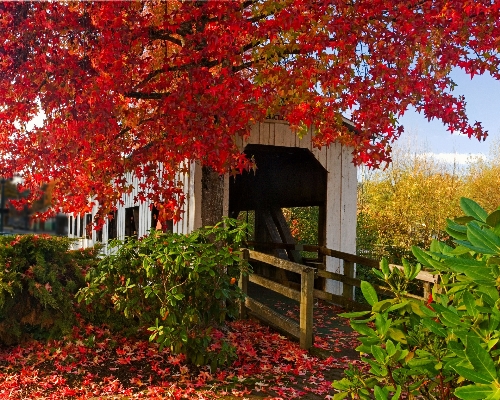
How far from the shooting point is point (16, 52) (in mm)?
7965

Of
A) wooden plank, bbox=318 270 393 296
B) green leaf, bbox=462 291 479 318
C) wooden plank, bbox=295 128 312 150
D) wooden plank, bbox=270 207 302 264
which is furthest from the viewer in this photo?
wooden plank, bbox=270 207 302 264

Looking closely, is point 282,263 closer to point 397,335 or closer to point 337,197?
point 337,197

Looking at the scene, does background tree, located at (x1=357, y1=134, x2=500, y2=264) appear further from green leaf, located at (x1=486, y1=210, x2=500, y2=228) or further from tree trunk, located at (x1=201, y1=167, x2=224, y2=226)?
green leaf, located at (x1=486, y1=210, x2=500, y2=228)

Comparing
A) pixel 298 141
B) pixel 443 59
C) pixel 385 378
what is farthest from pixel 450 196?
pixel 385 378

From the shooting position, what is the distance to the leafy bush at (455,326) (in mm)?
1847

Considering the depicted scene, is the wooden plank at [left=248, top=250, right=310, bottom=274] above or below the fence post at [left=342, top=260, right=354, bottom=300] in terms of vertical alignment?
above

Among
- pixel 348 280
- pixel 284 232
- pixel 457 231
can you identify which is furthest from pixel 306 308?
pixel 284 232

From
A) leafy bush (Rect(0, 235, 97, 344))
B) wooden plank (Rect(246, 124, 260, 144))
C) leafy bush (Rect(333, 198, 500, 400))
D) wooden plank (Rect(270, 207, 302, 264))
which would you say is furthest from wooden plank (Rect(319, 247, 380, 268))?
leafy bush (Rect(333, 198, 500, 400))

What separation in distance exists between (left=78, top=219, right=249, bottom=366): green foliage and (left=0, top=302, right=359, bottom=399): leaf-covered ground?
1.20ft

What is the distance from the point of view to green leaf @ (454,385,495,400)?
1.82 meters

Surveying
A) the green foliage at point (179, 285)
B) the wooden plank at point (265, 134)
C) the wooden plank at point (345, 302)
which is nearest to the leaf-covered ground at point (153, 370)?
the green foliage at point (179, 285)

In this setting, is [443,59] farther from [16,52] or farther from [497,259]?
[497,259]

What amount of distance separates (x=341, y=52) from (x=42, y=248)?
5089mm

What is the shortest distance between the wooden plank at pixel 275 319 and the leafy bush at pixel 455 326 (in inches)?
196
